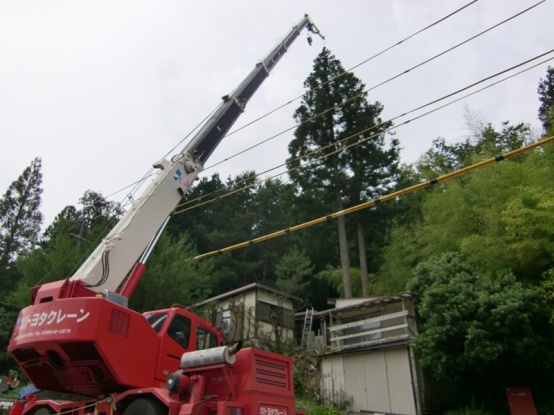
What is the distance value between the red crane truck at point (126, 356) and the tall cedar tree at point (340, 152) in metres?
18.3

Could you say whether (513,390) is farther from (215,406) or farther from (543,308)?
(215,406)

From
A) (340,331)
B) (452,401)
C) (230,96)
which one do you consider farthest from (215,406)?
(340,331)

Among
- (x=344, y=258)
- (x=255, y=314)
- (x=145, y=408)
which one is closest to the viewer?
(x=145, y=408)

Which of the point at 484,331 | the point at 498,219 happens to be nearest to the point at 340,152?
the point at 498,219

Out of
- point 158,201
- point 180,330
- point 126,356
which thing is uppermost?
point 158,201

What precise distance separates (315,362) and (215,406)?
15.0 metres

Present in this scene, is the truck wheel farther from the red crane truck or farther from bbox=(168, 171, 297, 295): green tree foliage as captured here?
bbox=(168, 171, 297, 295): green tree foliage

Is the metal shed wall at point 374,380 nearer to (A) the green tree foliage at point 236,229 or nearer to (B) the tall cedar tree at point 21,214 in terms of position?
(A) the green tree foliage at point 236,229

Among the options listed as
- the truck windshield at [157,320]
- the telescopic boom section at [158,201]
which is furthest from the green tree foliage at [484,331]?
the truck windshield at [157,320]

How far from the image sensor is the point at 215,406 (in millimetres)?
5238

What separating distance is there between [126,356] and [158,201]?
3.16 metres

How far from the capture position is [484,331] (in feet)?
39.9

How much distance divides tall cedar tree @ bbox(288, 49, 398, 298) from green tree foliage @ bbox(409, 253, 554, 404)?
35.6 feet

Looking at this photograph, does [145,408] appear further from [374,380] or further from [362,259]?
[362,259]
